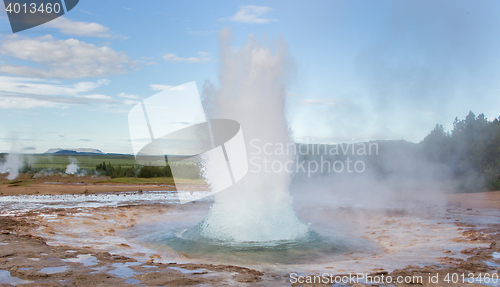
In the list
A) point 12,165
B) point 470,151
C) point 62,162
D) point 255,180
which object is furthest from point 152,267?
point 62,162

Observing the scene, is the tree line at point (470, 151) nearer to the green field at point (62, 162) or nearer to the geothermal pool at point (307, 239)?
the geothermal pool at point (307, 239)

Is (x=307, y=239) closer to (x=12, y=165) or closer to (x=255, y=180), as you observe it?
(x=255, y=180)

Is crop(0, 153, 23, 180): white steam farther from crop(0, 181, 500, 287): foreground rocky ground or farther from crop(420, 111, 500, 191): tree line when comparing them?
crop(420, 111, 500, 191): tree line

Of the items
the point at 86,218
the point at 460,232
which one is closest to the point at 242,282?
the point at 460,232

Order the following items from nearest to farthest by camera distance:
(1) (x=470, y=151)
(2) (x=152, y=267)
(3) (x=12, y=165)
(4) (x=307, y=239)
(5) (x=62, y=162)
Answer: (2) (x=152, y=267) < (4) (x=307, y=239) < (1) (x=470, y=151) < (3) (x=12, y=165) < (5) (x=62, y=162)

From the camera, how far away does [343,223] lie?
10945 mm

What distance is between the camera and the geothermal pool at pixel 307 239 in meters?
6.27

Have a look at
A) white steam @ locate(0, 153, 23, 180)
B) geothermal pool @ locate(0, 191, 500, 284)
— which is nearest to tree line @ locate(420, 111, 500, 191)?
geothermal pool @ locate(0, 191, 500, 284)

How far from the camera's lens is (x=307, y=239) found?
791 cm

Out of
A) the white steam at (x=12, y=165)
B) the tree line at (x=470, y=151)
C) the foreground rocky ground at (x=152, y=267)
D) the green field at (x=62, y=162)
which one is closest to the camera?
the foreground rocky ground at (x=152, y=267)

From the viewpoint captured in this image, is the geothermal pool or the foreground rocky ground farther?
the geothermal pool

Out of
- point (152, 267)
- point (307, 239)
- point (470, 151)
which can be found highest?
point (470, 151)

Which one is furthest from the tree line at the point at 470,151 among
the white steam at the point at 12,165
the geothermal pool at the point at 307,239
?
the white steam at the point at 12,165

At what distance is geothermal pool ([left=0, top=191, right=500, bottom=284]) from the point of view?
20.6 feet
